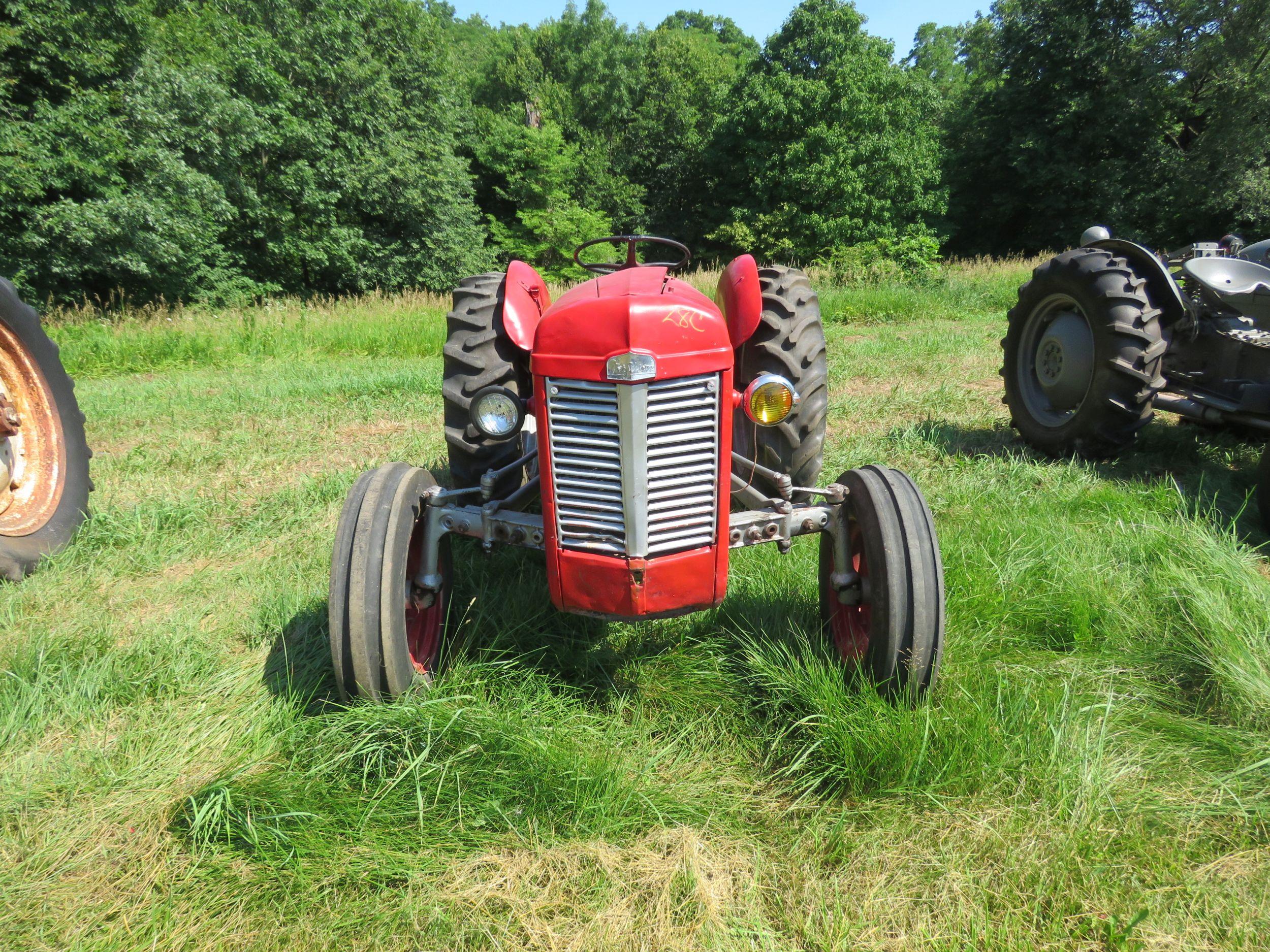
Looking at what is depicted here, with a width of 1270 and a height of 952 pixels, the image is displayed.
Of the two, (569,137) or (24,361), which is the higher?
(569,137)

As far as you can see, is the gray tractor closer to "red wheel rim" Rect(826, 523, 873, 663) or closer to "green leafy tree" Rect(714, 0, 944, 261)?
"red wheel rim" Rect(826, 523, 873, 663)

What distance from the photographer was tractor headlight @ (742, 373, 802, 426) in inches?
101

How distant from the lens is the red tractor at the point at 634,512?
2.27 metres

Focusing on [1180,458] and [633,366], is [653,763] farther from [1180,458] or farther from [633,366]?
[1180,458]

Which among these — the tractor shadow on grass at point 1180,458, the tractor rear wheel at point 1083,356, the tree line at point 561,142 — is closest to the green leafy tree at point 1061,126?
the tree line at point 561,142

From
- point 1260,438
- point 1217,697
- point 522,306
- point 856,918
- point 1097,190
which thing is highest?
point 1097,190

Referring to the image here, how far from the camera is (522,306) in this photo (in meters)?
3.22

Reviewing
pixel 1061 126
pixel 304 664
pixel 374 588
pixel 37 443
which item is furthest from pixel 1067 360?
pixel 1061 126

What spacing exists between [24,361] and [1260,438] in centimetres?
712

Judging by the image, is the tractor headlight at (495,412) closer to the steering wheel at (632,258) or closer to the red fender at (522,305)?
the red fender at (522,305)

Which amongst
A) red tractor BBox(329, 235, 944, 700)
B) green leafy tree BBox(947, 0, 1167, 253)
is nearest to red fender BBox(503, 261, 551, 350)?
red tractor BBox(329, 235, 944, 700)

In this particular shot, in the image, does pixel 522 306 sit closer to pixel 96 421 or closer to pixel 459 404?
pixel 459 404

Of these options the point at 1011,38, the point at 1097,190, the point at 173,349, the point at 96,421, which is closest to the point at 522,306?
the point at 96,421

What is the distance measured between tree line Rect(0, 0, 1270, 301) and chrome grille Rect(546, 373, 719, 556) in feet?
44.7
